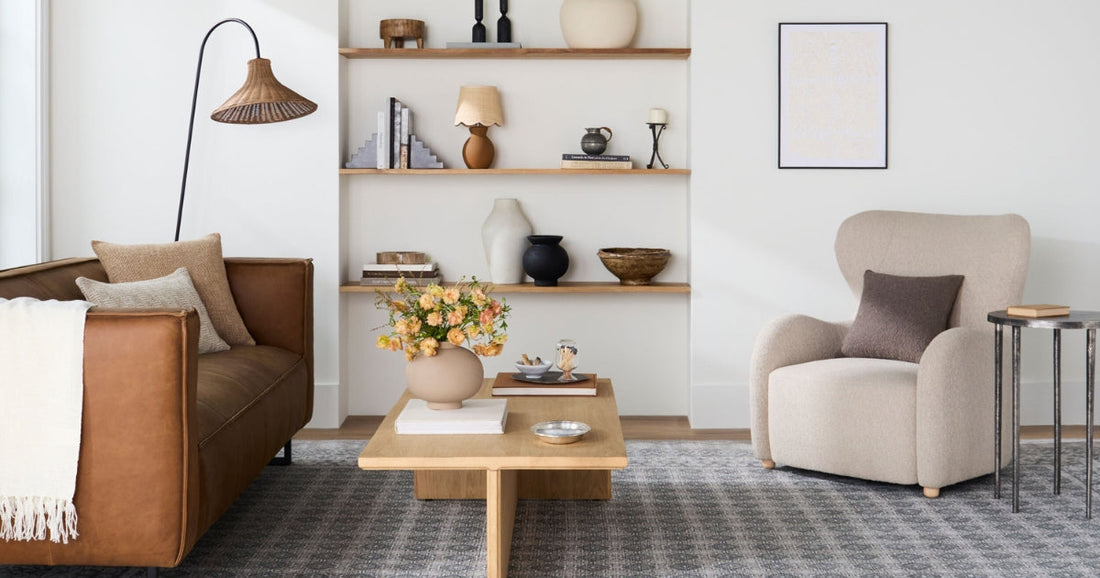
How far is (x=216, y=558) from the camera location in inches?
112

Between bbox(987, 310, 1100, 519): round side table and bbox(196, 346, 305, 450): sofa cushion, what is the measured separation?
234 centimetres

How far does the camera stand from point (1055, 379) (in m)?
3.35

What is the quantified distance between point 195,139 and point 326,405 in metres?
1.34

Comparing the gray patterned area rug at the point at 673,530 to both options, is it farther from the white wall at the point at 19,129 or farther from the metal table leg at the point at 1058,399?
the white wall at the point at 19,129

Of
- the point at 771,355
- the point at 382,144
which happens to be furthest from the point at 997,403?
the point at 382,144

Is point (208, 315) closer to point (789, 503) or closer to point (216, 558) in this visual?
point (216, 558)

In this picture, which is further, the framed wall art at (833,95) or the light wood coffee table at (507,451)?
the framed wall art at (833,95)

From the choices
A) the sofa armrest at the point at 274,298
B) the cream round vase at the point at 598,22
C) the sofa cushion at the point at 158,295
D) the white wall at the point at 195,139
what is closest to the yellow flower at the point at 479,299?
the sofa cushion at the point at 158,295

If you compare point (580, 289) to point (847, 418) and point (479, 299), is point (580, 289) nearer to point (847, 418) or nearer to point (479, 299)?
point (847, 418)

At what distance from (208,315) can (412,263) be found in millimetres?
1247

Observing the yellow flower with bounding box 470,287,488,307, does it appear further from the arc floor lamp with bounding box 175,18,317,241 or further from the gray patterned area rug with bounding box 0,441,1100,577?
the arc floor lamp with bounding box 175,18,317,241

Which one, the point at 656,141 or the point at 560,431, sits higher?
the point at 656,141

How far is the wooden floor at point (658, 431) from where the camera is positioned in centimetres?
448

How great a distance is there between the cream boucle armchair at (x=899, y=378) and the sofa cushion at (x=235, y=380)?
5.70 feet
